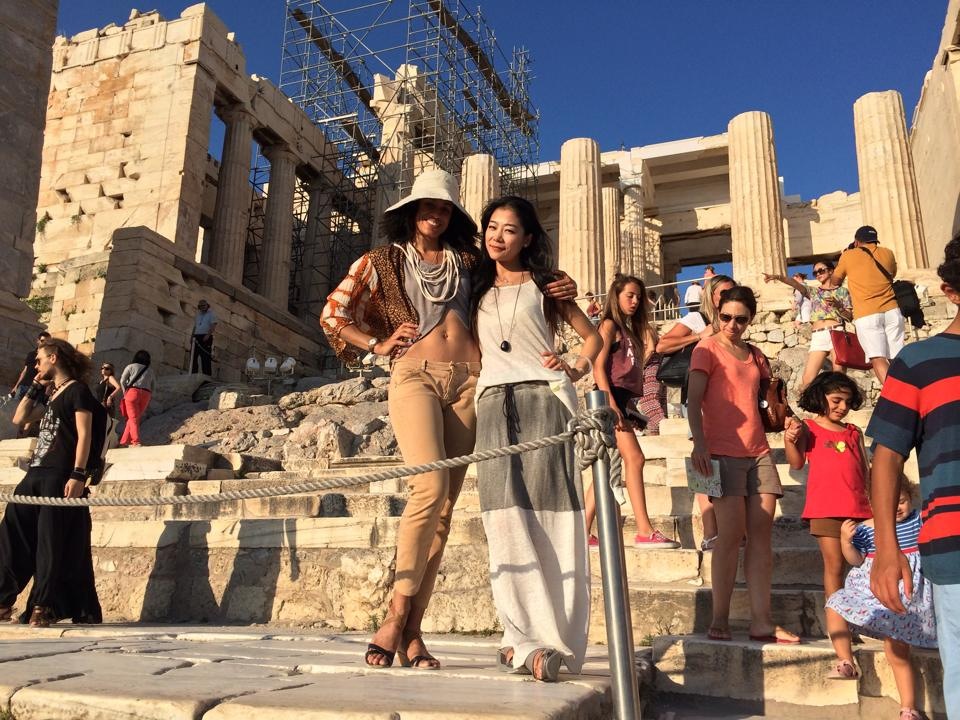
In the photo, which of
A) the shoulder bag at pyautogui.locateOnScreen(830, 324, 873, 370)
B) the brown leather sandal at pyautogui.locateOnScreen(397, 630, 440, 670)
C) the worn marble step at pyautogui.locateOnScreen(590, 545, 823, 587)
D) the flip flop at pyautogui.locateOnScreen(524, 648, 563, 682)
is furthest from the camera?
the shoulder bag at pyautogui.locateOnScreen(830, 324, 873, 370)

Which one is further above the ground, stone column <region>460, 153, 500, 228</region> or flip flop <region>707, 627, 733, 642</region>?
stone column <region>460, 153, 500, 228</region>

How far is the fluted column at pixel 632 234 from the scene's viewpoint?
956 inches

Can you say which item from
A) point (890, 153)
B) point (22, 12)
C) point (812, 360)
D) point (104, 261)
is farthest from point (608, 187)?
point (812, 360)

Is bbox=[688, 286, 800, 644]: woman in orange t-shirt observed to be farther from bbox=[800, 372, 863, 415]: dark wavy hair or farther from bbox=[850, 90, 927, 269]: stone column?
bbox=[850, 90, 927, 269]: stone column

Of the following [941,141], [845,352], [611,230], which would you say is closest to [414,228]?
[845,352]

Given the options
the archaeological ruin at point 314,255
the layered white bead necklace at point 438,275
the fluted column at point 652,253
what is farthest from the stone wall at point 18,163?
the fluted column at point 652,253

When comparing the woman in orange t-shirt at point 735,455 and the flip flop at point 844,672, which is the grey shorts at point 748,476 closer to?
the woman in orange t-shirt at point 735,455

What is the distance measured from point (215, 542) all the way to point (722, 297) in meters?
3.36

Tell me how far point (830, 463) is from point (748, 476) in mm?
373

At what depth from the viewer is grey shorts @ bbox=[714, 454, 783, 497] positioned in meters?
3.64

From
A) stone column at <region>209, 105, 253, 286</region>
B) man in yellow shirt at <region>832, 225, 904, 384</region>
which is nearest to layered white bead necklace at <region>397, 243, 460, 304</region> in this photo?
man in yellow shirt at <region>832, 225, 904, 384</region>

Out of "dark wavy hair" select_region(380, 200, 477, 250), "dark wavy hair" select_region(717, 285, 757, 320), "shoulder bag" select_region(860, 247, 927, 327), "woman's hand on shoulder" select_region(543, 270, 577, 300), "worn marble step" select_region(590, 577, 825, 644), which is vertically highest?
"shoulder bag" select_region(860, 247, 927, 327)

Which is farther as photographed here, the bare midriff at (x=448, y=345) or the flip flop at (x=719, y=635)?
the flip flop at (x=719, y=635)

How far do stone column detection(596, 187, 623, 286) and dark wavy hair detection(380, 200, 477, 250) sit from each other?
20.3 m
